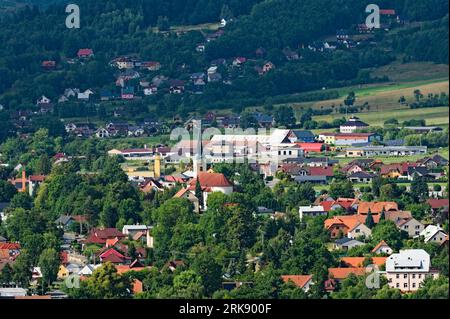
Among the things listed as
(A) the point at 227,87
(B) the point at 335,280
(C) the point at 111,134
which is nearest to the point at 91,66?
(A) the point at 227,87

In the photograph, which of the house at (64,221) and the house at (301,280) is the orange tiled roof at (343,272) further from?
the house at (64,221)

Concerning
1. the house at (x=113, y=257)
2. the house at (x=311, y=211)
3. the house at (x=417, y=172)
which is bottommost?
the house at (x=113, y=257)

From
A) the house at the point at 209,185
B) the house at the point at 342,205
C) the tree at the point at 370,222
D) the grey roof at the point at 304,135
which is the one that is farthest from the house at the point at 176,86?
the tree at the point at 370,222

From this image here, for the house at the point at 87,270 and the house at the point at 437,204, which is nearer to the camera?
the house at the point at 87,270

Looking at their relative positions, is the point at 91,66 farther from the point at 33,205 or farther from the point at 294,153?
the point at 33,205

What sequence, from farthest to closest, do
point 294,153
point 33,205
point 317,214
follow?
point 294,153, point 33,205, point 317,214
